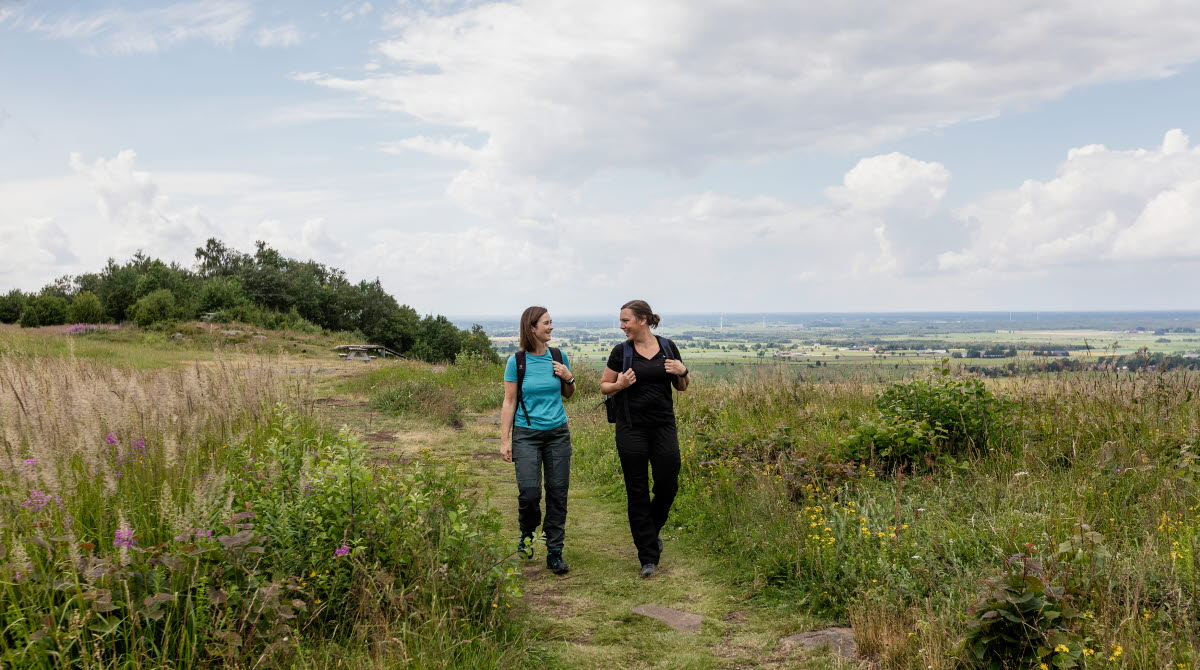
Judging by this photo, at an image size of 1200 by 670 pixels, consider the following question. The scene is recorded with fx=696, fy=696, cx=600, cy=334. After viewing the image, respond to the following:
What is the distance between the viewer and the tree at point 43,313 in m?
39.0

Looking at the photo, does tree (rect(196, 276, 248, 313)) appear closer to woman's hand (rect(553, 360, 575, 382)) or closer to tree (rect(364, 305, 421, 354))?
tree (rect(364, 305, 421, 354))

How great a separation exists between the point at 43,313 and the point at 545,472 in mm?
45610

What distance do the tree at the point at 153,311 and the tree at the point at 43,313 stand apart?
5.48 m

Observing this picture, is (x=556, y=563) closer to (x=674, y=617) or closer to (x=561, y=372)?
(x=674, y=617)

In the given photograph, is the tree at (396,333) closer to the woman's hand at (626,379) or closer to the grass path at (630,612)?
the grass path at (630,612)

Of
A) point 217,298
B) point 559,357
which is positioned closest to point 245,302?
point 217,298

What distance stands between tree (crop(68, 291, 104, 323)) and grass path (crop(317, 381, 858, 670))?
4241 centimetres

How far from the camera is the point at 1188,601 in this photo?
3629 millimetres

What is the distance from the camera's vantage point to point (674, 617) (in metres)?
4.98

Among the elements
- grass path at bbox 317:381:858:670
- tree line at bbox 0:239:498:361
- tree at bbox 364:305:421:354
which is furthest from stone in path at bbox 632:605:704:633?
tree at bbox 364:305:421:354

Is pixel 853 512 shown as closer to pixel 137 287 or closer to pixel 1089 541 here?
pixel 1089 541

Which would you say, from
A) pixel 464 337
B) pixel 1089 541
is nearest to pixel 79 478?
pixel 1089 541

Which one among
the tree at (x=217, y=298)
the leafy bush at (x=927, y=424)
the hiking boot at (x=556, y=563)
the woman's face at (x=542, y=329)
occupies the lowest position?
the hiking boot at (x=556, y=563)

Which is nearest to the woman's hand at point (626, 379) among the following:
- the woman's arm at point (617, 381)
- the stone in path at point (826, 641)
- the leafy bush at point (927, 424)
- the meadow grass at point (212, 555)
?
the woman's arm at point (617, 381)
